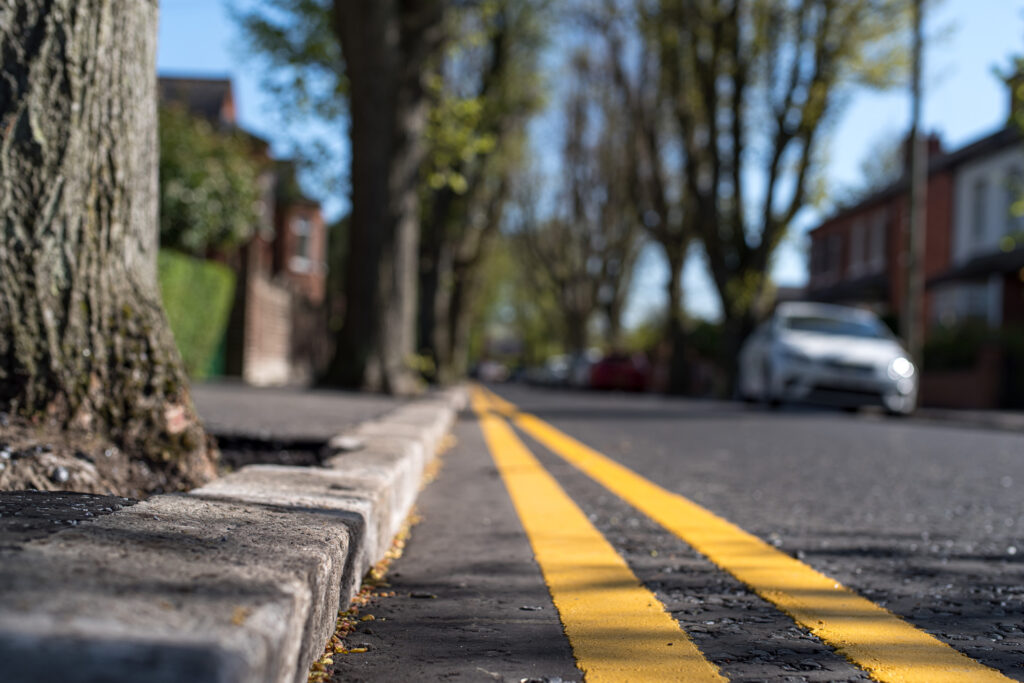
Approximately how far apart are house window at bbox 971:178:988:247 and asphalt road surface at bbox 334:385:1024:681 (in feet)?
73.3

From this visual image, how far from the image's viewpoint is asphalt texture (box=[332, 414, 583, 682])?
6.52ft

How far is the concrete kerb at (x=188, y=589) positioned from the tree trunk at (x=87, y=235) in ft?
2.75

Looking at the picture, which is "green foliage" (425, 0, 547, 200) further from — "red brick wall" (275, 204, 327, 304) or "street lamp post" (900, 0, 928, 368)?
"red brick wall" (275, 204, 327, 304)

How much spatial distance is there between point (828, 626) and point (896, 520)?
5.71 feet

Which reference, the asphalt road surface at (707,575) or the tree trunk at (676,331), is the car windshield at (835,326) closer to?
the asphalt road surface at (707,575)

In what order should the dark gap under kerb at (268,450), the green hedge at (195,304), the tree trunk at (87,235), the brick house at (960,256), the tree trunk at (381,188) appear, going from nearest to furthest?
the tree trunk at (87,235), the dark gap under kerb at (268,450), the tree trunk at (381,188), the green hedge at (195,304), the brick house at (960,256)

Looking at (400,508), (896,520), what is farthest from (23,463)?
(896,520)

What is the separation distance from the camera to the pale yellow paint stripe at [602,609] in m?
1.97

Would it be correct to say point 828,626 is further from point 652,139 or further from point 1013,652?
point 652,139

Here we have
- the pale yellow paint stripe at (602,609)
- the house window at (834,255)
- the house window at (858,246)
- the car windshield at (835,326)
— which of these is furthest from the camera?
the house window at (834,255)

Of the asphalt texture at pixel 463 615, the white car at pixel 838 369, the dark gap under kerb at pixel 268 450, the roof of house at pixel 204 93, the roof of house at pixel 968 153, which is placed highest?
the roof of house at pixel 204 93

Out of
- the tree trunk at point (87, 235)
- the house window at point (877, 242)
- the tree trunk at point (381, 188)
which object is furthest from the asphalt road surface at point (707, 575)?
the house window at point (877, 242)

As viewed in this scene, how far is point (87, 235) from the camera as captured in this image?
317 cm

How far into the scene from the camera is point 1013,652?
2.12 m
